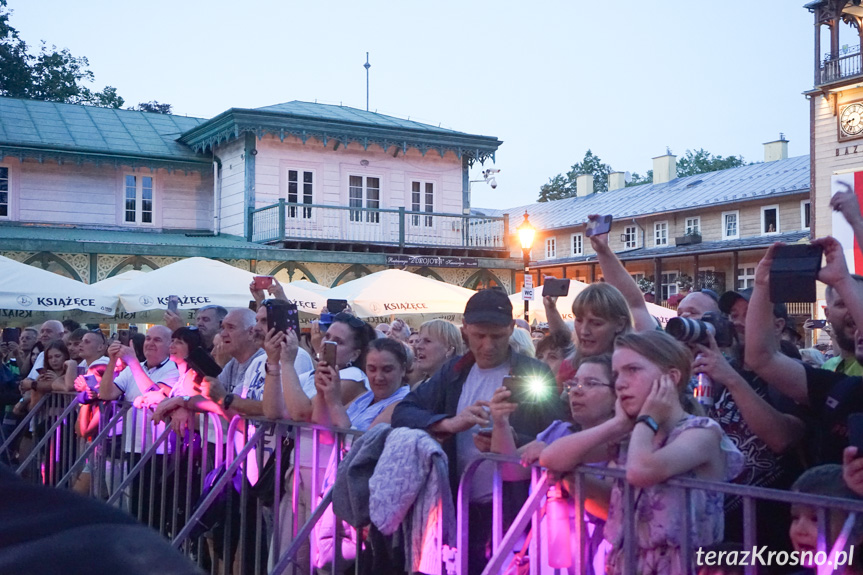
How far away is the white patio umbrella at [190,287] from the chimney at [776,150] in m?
37.6

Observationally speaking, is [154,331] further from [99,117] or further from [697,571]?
[99,117]

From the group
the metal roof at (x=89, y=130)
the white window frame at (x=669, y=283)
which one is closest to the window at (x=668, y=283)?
the white window frame at (x=669, y=283)

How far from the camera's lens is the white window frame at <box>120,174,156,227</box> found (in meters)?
25.7

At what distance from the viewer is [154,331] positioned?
751cm

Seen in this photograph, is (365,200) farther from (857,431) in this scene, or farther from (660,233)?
(857,431)

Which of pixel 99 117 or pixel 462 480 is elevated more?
pixel 99 117

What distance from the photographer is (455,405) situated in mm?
4504

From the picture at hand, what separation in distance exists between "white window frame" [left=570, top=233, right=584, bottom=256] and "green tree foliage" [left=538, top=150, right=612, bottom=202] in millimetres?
29652

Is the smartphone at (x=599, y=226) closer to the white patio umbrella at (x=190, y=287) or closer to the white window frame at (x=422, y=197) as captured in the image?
the white patio umbrella at (x=190, y=287)

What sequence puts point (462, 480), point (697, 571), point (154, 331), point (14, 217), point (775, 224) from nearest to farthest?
point (697, 571) < point (462, 480) < point (154, 331) < point (14, 217) < point (775, 224)

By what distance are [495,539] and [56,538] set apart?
2.95 meters

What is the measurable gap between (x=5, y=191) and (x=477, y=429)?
75.6 ft

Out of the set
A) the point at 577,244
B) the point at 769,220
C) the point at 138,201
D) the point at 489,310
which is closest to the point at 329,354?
the point at 489,310

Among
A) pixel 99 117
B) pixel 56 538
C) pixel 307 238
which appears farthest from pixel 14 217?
pixel 56 538
